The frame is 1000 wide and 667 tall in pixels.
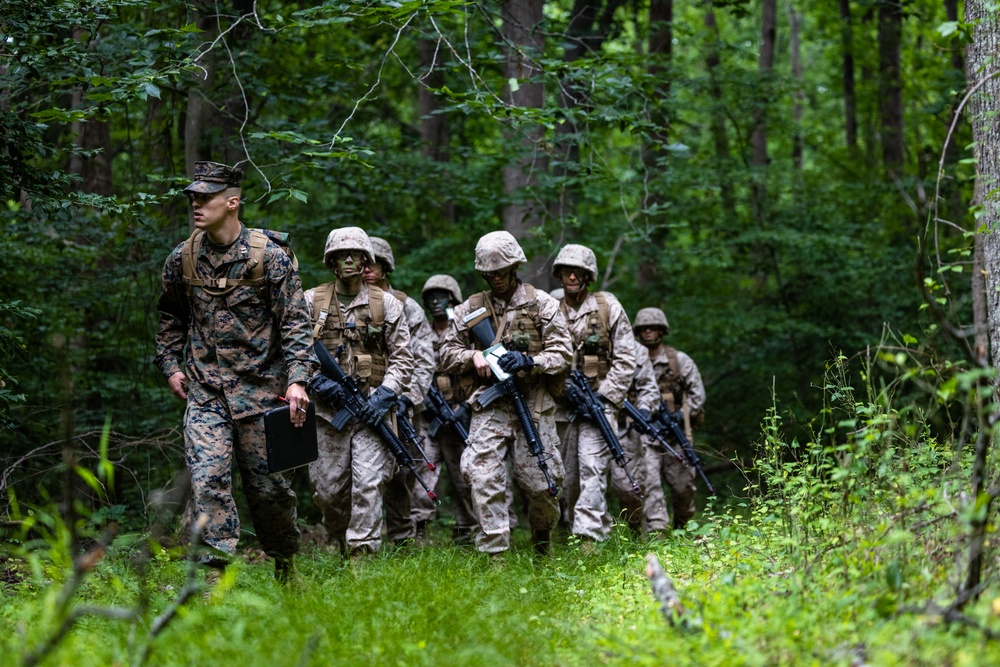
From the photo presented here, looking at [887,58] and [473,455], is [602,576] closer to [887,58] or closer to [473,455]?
[473,455]

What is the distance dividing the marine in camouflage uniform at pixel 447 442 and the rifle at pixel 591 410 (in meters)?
0.94

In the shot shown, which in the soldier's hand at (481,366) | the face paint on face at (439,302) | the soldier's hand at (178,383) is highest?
the face paint on face at (439,302)

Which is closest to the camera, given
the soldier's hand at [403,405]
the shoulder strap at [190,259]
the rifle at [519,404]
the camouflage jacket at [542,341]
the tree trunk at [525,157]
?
the shoulder strap at [190,259]

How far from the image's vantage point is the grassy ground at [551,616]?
3.46 meters

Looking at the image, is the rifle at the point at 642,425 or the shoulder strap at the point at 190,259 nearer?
the shoulder strap at the point at 190,259

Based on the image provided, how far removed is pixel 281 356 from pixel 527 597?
1.97 meters

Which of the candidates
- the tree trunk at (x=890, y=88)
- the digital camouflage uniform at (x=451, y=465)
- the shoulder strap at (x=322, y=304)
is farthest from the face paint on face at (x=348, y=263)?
the tree trunk at (x=890, y=88)

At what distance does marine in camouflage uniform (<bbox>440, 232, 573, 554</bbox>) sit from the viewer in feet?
22.6

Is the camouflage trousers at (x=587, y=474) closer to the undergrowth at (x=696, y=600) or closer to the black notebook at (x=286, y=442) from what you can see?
the undergrowth at (x=696, y=600)

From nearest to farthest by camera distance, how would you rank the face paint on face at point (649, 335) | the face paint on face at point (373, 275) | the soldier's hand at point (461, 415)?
the face paint on face at point (373, 275) → the soldier's hand at point (461, 415) → the face paint on face at point (649, 335)

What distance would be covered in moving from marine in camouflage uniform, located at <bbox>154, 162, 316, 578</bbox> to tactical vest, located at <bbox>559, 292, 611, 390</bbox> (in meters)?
3.46

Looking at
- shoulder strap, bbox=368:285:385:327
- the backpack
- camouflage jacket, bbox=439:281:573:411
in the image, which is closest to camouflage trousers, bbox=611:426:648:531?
camouflage jacket, bbox=439:281:573:411

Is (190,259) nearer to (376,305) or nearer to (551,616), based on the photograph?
(376,305)

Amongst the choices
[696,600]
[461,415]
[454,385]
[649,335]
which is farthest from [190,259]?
[649,335]
